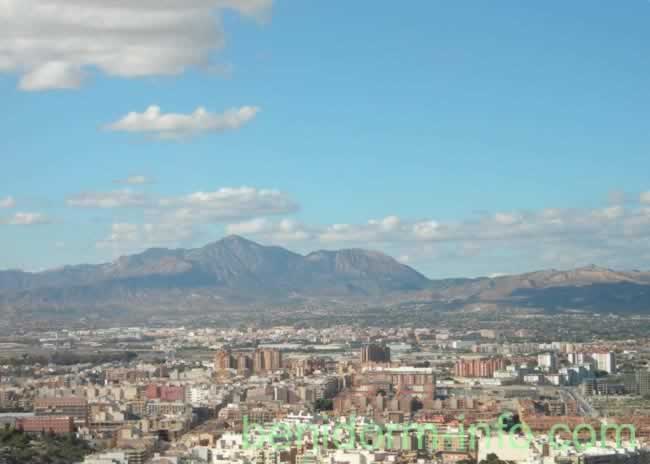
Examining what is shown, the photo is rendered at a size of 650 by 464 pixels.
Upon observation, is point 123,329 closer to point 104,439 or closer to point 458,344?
point 458,344

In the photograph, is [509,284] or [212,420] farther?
[509,284]

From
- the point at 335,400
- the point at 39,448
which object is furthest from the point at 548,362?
the point at 39,448

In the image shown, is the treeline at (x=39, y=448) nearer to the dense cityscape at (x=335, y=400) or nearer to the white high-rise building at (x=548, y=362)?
the dense cityscape at (x=335, y=400)

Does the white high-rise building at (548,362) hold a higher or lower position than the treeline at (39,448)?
higher

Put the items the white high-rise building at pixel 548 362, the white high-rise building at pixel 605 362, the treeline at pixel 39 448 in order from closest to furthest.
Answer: the treeline at pixel 39 448 → the white high-rise building at pixel 605 362 → the white high-rise building at pixel 548 362

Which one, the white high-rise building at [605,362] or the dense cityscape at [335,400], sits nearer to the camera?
the dense cityscape at [335,400]

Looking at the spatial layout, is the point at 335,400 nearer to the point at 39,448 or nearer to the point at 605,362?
the point at 39,448

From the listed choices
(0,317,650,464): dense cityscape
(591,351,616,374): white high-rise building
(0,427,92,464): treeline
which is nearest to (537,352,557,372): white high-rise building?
(0,317,650,464): dense cityscape

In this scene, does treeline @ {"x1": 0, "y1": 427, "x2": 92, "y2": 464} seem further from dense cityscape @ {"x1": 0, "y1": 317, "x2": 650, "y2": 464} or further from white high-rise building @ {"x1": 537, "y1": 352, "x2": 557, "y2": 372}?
white high-rise building @ {"x1": 537, "y1": 352, "x2": 557, "y2": 372}

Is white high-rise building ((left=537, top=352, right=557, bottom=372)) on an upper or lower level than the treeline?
upper

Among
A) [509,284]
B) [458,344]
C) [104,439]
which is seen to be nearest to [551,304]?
[509,284]

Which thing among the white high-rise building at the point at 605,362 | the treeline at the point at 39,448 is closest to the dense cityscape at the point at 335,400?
the white high-rise building at the point at 605,362
